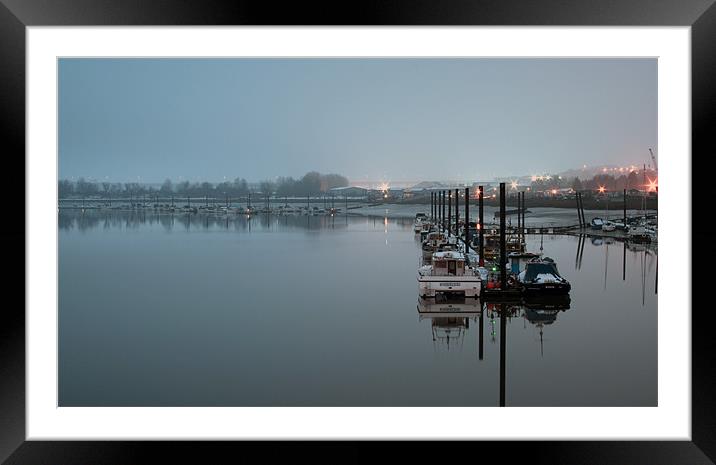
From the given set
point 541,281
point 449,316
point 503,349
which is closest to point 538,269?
point 541,281

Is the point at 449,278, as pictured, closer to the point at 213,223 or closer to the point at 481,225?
the point at 481,225

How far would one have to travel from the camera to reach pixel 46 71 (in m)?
2.59

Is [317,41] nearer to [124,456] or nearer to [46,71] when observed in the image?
[46,71]

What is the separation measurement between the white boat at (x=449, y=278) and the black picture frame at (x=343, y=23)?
24.9 feet

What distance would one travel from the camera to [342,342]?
876 cm

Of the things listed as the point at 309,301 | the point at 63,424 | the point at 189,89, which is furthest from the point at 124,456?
the point at 189,89

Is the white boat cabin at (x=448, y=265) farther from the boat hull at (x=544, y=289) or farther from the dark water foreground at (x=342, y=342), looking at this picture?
the boat hull at (x=544, y=289)

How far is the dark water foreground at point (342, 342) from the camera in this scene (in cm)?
→ 634

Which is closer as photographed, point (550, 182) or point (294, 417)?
point (294, 417)

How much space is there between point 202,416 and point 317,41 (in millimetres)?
1659

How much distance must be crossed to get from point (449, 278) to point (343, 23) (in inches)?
320

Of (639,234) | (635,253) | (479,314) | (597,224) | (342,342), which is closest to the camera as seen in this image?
(342,342)

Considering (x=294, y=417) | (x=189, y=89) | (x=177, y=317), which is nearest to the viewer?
(x=294, y=417)

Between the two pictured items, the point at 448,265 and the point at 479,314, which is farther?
the point at 448,265
